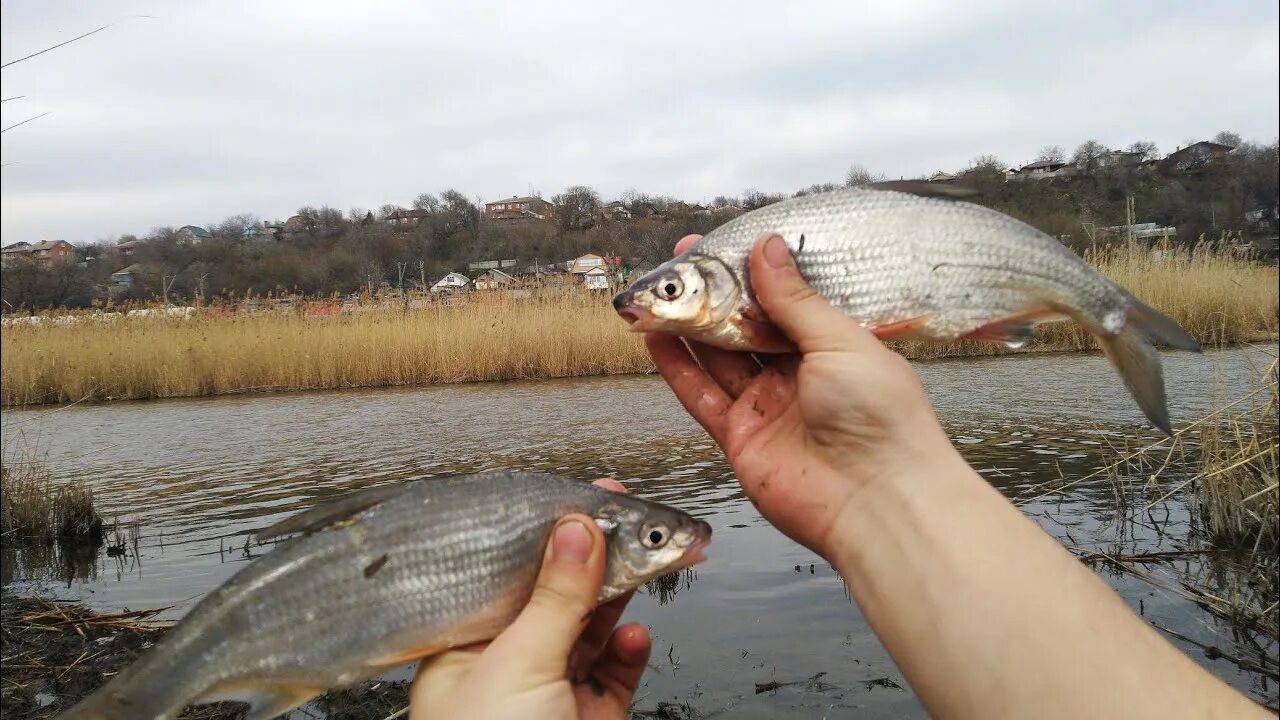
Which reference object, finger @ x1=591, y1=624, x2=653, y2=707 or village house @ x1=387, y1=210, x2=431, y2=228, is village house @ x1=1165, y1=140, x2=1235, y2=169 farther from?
village house @ x1=387, y1=210, x2=431, y2=228

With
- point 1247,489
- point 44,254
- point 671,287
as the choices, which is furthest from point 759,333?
point 44,254

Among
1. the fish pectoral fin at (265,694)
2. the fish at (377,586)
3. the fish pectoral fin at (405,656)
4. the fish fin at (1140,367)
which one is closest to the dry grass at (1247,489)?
the fish fin at (1140,367)

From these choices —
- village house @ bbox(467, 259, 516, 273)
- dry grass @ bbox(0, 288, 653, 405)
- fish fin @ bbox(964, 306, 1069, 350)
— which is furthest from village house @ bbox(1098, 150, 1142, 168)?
village house @ bbox(467, 259, 516, 273)

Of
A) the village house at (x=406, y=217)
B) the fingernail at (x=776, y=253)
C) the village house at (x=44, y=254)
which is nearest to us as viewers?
the fingernail at (x=776, y=253)

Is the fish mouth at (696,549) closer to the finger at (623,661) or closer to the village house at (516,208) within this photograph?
the finger at (623,661)

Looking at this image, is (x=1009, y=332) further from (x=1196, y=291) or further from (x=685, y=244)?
(x=1196, y=291)

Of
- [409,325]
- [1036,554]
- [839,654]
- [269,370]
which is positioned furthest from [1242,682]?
[269,370]
